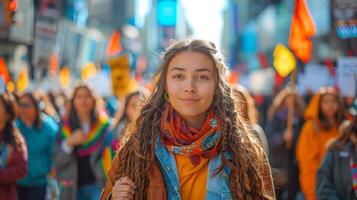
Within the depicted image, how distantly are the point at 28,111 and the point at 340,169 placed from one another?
439 centimetres

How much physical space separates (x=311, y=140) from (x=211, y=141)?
5094 millimetres

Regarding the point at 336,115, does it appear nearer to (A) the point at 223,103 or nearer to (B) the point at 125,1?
(A) the point at 223,103

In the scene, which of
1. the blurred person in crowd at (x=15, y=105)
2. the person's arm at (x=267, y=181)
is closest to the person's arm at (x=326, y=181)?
the person's arm at (x=267, y=181)

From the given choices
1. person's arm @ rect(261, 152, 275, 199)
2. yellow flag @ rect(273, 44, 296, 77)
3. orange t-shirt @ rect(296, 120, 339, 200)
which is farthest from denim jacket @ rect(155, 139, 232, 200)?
yellow flag @ rect(273, 44, 296, 77)

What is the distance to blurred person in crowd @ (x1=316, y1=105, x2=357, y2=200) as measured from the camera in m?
5.10

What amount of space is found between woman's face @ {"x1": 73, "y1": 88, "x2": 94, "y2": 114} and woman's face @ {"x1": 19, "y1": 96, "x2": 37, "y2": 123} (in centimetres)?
59

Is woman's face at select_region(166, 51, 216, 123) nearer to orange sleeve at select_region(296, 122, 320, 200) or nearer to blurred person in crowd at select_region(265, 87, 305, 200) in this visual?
orange sleeve at select_region(296, 122, 320, 200)

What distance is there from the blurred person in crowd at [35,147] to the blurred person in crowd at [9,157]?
68.1 inches

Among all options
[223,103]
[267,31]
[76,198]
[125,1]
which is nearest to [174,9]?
[267,31]

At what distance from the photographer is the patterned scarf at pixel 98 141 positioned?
24.7ft

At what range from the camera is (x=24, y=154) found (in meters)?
5.91

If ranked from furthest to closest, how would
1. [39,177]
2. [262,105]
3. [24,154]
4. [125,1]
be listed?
1. [125,1]
2. [262,105]
3. [39,177]
4. [24,154]

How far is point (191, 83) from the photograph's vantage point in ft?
10.8

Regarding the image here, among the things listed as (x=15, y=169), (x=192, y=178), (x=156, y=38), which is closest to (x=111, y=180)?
(x=192, y=178)
